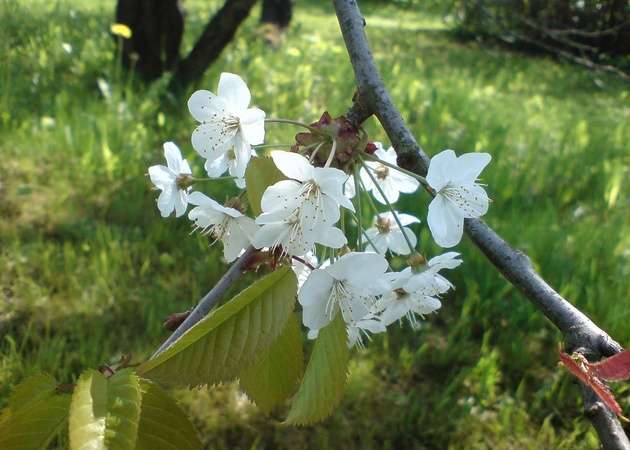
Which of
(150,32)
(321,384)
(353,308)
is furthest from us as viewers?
(150,32)

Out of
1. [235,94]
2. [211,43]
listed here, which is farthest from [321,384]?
[211,43]

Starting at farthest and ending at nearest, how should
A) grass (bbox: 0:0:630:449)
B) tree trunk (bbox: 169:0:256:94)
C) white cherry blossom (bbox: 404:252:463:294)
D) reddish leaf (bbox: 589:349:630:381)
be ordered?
tree trunk (bbox: 169:0:256:94) < grass (bbox: 0:0:630:449) < white cherry blossom (bbox: 404:252:463:294) < reddish leaf (bbox: 589:349:630:381)

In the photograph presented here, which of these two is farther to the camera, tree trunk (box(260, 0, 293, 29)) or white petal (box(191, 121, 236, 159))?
tree trunk (box(260, 0, 293, 29))

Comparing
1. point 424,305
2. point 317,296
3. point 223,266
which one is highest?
point 317,296

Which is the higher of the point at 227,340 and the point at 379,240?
the point at 227,340

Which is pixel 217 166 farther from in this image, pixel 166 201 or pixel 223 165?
pixel 166 201

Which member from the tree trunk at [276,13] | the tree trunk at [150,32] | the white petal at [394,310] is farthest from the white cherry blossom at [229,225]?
the tree trunk at [276,13]

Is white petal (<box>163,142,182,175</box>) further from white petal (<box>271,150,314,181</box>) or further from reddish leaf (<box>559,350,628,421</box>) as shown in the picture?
reddish leaf (<box>559,350,628,421</box>)

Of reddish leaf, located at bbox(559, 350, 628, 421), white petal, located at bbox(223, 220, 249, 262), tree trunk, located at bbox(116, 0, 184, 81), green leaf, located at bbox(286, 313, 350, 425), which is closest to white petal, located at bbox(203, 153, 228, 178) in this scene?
white petal, located at bbox(223, 220, 249, 262)
